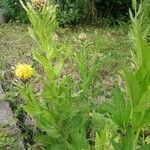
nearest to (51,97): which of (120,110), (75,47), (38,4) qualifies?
(38,4)

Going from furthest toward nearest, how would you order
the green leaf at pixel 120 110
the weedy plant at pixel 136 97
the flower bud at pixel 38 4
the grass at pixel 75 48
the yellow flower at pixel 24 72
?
the grass at pixel 75 48 < the yellow flower at pixel 24 72 < the flower bud at pixel 38 4 < the green leaf at pixel 120 110 < the weedy plant at pixel 136 97

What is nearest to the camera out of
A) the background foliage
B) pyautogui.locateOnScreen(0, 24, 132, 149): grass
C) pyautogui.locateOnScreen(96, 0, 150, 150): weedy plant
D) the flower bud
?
pyautogui.locateOnScreen(96, 0, 150, 150): weedy plant

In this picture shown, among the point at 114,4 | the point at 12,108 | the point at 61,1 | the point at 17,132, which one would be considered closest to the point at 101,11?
the point at 114,4

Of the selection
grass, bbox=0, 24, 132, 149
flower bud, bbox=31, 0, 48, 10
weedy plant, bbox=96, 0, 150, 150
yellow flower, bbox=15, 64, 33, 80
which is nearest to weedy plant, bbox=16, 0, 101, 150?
flower bud, bbox=31, 0, 48, 10

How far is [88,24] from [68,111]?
21.9 ft

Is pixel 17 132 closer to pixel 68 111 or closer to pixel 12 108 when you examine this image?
pixel 12 108

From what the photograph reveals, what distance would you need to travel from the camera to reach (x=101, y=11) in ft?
28.3

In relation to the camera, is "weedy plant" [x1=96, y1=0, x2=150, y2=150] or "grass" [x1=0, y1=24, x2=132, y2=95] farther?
"grass" [x1=0, y1=24, x2=132, y2=95]

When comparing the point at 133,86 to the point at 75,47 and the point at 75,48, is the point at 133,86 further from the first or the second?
the point at 75,47

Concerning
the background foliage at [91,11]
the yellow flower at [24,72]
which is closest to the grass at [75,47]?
the background foliage at [91,11]

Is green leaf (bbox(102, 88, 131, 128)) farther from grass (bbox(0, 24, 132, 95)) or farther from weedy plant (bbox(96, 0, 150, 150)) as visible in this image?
grass (bbox(0, 24, 132, 95))

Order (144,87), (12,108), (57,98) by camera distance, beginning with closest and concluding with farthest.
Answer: (144,87), (57,98), (12,108)

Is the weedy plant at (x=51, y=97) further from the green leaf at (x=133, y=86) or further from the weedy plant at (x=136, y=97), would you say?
the green leaf at (x=133, y=86)

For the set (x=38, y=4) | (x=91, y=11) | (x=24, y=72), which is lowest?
(x=91, y=11)
